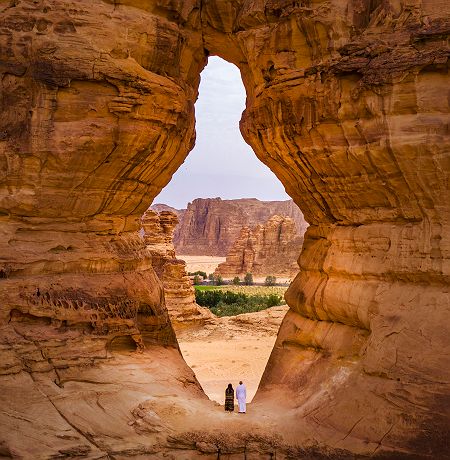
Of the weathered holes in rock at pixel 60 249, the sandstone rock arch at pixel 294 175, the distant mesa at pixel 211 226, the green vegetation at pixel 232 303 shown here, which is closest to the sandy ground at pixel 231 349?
the green vegetation at pixel 232 303

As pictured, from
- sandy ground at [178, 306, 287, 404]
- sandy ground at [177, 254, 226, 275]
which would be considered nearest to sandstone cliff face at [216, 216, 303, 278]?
sandy ground at [177, 254, 226, 275]

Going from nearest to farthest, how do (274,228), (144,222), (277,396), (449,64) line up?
1. (449,64)
2. (277,396)
3. (144,222)
4. (274,228)

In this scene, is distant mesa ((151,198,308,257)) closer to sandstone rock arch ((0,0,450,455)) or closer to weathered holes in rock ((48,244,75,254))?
sandstone rock arch ((0,0,450,455))

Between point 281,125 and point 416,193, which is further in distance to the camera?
point 281,125

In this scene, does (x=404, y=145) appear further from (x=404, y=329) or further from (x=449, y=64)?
(x=404, y=329)

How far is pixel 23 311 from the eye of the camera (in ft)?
32.0

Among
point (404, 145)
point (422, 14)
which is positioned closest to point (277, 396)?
point (404, 145)

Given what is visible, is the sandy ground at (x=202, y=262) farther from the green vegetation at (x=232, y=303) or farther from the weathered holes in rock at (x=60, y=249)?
the weathered holes in rock at (x=60, y=249)

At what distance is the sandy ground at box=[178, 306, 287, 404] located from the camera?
20656 millimetres

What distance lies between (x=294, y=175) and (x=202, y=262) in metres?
89.6

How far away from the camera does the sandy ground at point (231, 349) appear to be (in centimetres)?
2066

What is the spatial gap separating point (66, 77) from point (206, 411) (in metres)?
7.35

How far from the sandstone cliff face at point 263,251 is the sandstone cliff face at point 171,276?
38.7m

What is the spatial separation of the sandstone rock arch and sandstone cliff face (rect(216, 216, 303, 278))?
59792mm
